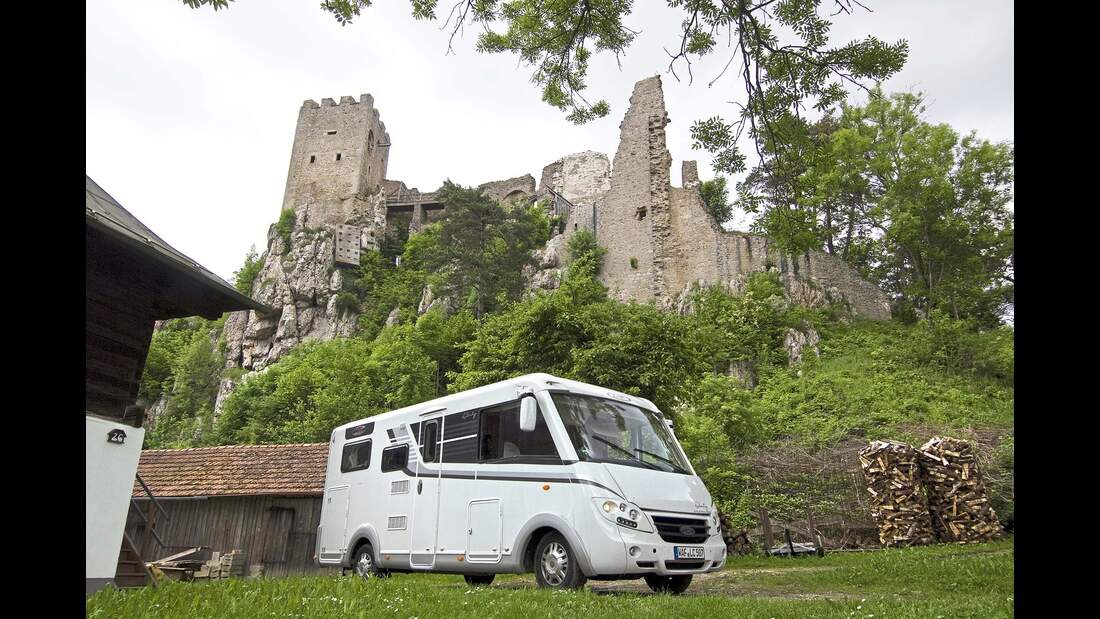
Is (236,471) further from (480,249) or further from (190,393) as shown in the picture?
(190,393)

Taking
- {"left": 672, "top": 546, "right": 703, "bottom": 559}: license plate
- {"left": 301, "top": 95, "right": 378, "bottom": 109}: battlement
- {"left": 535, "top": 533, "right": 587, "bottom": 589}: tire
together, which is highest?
{"left": 301, "top": 95, "right": 378, "bottom": 109}: battlement

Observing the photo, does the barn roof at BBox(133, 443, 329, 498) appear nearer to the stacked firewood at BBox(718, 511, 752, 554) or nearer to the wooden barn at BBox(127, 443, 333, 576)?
the wooden barn at BBox(127, 443, 333, 576)

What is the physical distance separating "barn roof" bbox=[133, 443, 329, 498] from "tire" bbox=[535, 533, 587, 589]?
9.47m

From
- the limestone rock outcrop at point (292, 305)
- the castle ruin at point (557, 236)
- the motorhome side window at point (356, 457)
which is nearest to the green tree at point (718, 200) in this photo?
the castle ruin at point (557, 236)

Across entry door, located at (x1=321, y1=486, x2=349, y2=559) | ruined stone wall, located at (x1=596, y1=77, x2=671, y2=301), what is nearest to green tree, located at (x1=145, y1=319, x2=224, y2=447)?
ruined stone wall, located at (x1=596, y1=77, x2=671, y2=301)

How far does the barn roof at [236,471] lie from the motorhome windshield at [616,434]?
956 centimetres

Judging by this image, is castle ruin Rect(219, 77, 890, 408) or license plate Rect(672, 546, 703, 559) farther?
castle ruin Rect(219, 77, 890, 408)

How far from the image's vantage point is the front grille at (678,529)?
742cm

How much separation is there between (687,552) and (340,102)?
55070 millimetres

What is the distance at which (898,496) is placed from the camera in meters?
12.6

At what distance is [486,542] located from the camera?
8180mm

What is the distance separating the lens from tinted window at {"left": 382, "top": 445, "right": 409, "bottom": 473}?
991 cm

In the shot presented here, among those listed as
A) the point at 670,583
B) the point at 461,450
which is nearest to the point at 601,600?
the point at 670,583
